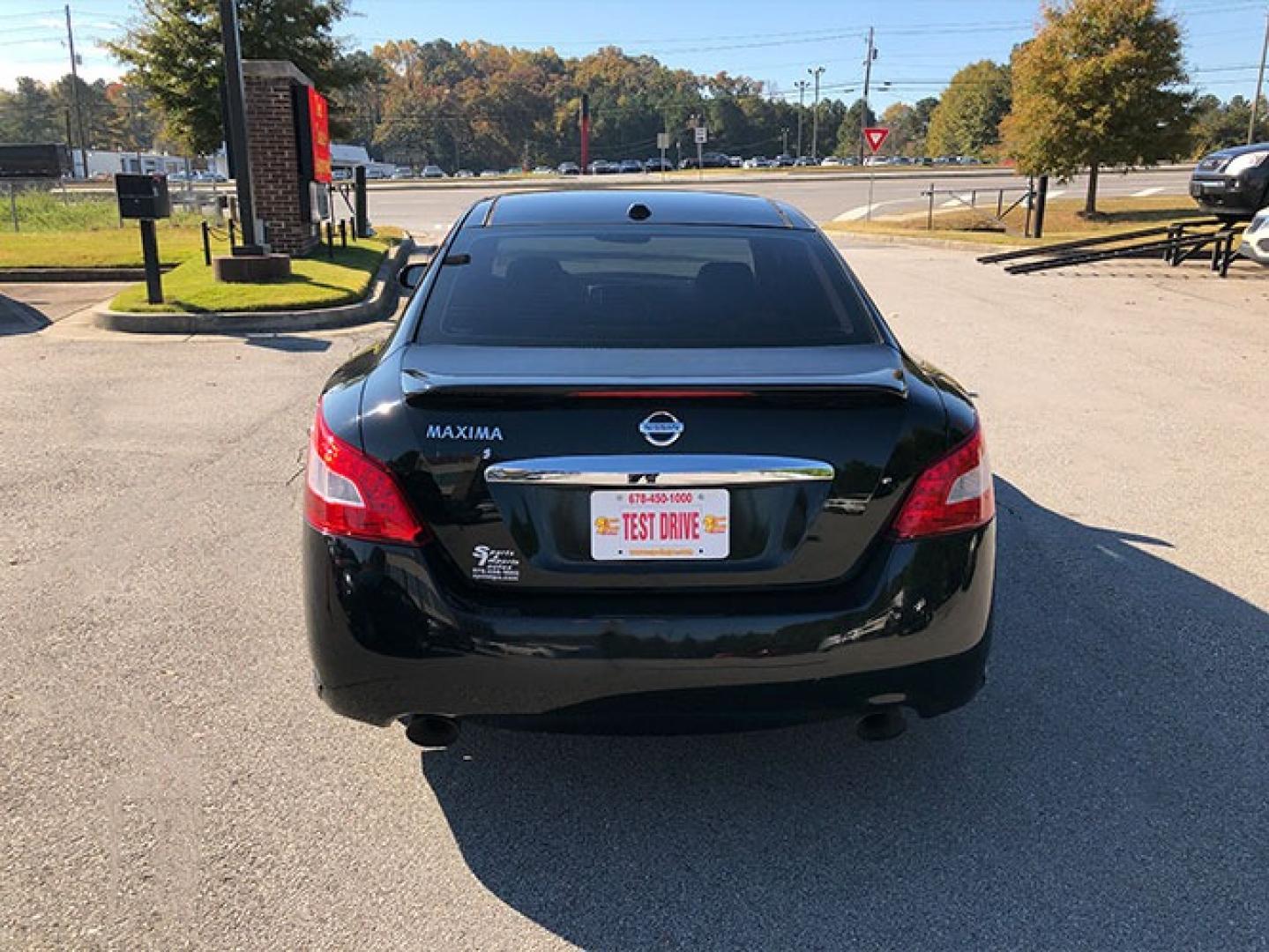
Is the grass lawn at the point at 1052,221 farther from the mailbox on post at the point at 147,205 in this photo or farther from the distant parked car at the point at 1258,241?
the mailbox on post at the point at 147,205

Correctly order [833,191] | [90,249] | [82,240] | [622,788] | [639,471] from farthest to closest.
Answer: [833,191]
[82,240]
[90,249]
[622,788]
[639,471]

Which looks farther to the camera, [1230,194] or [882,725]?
[1230,194]

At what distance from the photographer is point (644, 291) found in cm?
339

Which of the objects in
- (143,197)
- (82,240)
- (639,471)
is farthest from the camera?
(82,240)

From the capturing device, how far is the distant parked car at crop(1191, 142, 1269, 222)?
15359mm

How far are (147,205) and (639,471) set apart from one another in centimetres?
1092

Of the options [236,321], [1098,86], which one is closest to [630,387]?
[236,321]

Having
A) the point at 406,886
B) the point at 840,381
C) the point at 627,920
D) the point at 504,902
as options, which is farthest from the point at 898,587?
the point at 406,886

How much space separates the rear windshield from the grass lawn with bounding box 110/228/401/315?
8.91m

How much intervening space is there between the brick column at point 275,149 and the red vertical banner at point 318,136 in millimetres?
245

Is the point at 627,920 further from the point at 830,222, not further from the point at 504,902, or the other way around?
the point at 830,222

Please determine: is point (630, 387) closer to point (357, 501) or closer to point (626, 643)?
point (626, 643)

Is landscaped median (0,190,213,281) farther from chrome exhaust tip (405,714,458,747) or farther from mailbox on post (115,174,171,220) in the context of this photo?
chrome exhaust tip (405,714,458,747)

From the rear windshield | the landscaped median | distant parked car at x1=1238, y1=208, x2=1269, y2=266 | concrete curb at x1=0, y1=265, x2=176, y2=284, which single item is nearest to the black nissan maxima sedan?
the rear windshield
